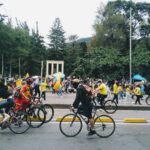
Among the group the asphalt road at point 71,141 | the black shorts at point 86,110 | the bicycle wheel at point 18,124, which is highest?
the black shorts at point 86,110

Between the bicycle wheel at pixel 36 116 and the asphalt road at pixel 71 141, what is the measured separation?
24.6 inches

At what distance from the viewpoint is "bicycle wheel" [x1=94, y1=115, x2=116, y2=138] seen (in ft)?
40.5

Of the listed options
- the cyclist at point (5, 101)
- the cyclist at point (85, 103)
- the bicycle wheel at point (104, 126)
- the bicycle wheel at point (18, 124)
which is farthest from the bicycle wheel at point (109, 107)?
the cyclist at point (85, 103)

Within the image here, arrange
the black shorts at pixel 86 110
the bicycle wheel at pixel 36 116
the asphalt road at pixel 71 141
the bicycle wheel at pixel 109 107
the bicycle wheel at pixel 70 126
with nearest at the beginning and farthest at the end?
the asphalt road at pixel 71 141 < the black shorts at pixel 86 110 < the bicycle wheel at pixel 70 126 < the bicycle wheel at pixel 36 116 < the bicycle wheel at pixel 109 107

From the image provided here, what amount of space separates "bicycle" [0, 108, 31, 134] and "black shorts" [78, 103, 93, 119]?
6.74 ft

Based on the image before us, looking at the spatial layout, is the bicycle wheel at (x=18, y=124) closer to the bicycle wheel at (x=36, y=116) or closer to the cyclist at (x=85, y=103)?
the bicycle wheel at (x=36, y=116)

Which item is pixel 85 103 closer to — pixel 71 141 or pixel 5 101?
pixel 71 141

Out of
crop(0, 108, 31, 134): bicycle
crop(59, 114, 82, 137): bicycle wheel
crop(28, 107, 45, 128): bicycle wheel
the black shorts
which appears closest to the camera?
the black shorts

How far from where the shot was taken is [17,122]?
1316cm

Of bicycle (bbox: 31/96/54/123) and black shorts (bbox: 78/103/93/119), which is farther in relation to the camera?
bicycle (bbox: 31/96/54/123)

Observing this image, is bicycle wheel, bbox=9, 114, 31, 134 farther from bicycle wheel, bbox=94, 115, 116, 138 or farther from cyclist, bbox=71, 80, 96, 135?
bicycle wheel, bbox=94, 115, 116, 138

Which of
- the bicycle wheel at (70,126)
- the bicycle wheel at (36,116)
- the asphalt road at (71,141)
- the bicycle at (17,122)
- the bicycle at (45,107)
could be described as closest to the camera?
the asphalt road at (71,141)

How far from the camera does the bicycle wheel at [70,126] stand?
40.9 ft

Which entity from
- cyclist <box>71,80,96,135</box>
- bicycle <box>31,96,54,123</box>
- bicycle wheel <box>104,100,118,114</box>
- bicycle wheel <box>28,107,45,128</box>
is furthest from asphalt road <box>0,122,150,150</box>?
bicycle wheel <box>104,100,118,114</box>
